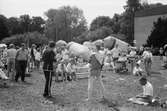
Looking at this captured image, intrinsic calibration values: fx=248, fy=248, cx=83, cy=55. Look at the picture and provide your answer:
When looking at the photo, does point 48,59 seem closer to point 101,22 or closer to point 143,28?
point 143,28

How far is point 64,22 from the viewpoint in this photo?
7300 centimetres

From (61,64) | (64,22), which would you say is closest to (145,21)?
(64,22)

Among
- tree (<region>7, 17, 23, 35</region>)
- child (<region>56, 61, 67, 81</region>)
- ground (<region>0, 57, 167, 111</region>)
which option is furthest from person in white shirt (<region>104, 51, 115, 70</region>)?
tree (<region>7, 17, 23, 35</region>)

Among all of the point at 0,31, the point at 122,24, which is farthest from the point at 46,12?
the point at 122,24

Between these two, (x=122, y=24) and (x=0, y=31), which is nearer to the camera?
(x=0, y=31)

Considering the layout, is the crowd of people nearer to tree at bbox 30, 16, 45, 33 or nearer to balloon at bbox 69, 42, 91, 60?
balloon at bbox 69, 42, 91, 60

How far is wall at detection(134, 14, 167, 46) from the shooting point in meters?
57.5

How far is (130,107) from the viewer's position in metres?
7.36

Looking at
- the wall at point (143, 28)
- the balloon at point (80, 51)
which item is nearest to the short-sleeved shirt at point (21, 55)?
the balloon at point (80, 51)

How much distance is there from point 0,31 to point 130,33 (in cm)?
3538

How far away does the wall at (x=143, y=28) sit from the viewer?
189 ft

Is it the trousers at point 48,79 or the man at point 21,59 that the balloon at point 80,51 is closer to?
the man at point 21,59

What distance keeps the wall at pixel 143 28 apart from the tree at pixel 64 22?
2158cm

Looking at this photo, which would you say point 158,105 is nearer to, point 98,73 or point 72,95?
point 98,73
